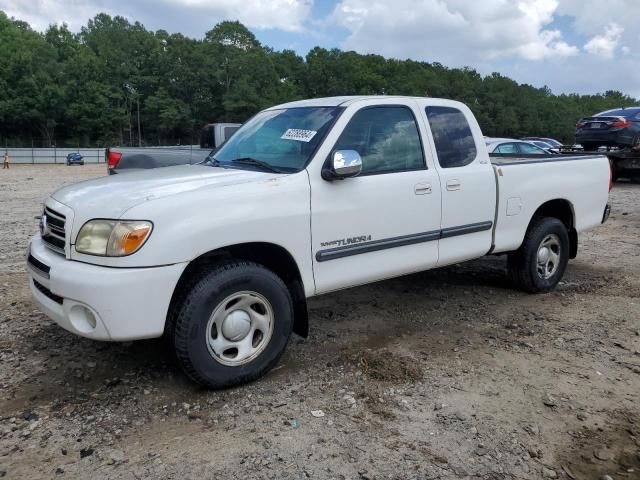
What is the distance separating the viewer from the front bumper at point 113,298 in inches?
121

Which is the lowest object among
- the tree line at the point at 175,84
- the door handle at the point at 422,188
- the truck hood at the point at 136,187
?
the door handle at the point at 422,188

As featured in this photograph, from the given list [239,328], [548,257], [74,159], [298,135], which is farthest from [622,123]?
[74,159]

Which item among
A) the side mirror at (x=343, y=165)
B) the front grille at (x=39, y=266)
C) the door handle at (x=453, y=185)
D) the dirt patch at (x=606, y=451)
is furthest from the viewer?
the door handle at (x=453, y=185)

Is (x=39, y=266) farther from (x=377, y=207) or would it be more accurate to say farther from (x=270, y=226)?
(x=377, y=207)

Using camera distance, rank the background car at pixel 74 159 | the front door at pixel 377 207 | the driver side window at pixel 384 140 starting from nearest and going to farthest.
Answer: the front door at pixel 377 207, the driver side window at pixel 384 140, the background car at pixel 74 159

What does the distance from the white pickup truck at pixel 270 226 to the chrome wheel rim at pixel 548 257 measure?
0.52 m

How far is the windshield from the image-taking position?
3994 mm

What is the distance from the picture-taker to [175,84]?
82875 millimetres

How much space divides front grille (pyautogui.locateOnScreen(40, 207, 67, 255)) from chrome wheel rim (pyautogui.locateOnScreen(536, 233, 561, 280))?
4345mm

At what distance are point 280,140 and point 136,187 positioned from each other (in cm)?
121

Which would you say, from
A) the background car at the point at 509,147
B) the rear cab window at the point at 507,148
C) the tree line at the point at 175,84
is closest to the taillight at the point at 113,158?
the background car at the point at 509,147

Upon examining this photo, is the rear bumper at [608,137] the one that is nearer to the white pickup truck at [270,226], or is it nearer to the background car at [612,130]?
the background car at [612,130]

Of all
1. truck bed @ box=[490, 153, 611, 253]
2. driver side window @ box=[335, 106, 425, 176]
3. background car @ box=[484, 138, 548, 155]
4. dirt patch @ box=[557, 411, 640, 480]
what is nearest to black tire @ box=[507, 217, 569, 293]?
truck bed @ box=[490, 153, 611, 253]

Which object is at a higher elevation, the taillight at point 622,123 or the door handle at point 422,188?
the taillight at point 622,123
